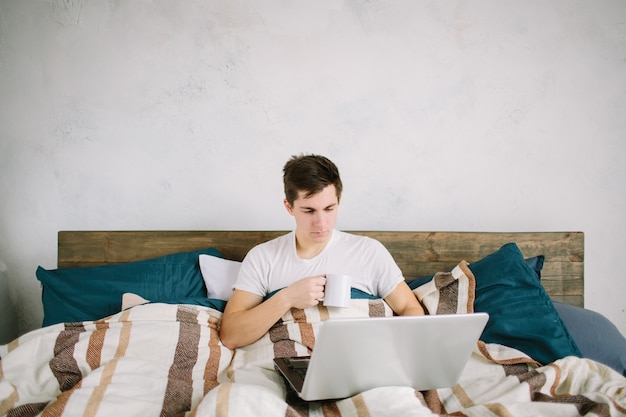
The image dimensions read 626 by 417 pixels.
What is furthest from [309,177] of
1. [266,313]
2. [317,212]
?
[266,313]

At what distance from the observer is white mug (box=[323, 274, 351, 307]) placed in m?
1.47

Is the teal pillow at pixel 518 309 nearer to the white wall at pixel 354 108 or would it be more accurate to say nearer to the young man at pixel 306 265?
the young man at pixel 306 265

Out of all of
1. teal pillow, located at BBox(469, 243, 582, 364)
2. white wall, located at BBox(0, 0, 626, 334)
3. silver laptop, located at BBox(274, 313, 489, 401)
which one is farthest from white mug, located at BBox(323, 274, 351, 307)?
white wall, located at BBox(0, 0, 626, 334)

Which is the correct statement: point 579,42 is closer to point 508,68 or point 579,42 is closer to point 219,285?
point 508,68

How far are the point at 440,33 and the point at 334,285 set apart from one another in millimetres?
1328

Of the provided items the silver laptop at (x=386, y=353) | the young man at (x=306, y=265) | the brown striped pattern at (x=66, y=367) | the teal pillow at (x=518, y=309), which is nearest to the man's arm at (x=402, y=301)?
the young man at (x=306, y=265)

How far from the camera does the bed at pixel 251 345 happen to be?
115 cm

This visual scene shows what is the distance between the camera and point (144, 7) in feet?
7.28

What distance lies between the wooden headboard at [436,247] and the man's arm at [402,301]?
33cm

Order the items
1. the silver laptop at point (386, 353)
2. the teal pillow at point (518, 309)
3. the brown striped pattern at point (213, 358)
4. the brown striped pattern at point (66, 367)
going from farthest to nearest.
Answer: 1. the teal pillow at point (518, 309)
2. the brown striped pattern at point (213, 358)
3. the brown striped pattern at point (66, 367)
4. the silver laptop at point (386, 353)

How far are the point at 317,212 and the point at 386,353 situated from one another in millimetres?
628

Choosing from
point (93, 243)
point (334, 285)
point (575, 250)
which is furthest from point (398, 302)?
point (93, 243)

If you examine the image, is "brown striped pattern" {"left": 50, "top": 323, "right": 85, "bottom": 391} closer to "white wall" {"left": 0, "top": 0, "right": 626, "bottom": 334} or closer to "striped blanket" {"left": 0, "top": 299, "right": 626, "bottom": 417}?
"striped blanket" {"left": 0, "top": 299, "right": 626, "bottom": 417}

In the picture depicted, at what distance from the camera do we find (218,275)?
6.35 feet
